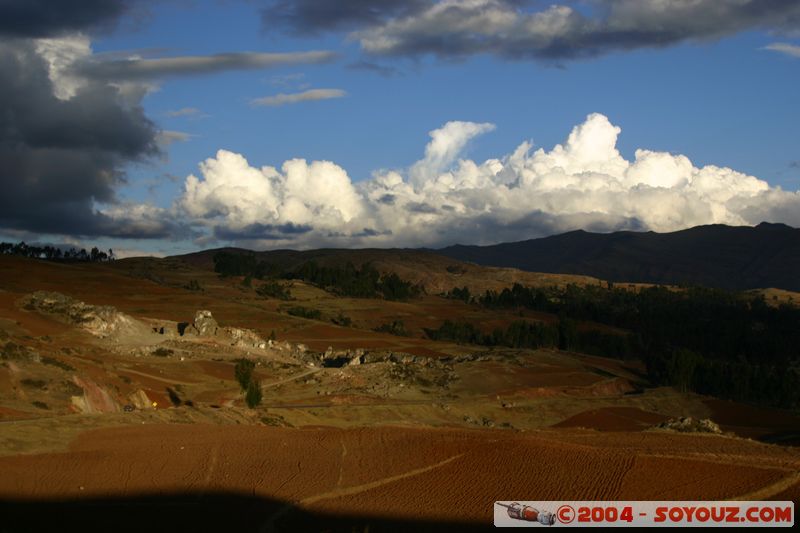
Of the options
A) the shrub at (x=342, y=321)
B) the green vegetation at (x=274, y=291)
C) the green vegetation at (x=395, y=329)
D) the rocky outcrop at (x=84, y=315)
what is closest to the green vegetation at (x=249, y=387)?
the rocky outcrop at (x=84, y=315)

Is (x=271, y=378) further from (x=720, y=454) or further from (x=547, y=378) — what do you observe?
(x=720, y=454)

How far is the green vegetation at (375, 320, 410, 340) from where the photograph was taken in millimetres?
151500

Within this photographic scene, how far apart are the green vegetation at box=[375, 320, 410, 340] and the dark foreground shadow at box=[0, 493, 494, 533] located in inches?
4712

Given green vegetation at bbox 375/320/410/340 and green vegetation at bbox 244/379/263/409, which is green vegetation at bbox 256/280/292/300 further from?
green vegetation at bbox 244/379/263/409

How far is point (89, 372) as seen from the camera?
65.0 meters

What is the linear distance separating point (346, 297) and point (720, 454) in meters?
158

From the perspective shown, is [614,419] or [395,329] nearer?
[614,419]

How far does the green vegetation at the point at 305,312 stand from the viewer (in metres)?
152

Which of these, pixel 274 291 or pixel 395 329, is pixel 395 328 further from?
pixel 274 291

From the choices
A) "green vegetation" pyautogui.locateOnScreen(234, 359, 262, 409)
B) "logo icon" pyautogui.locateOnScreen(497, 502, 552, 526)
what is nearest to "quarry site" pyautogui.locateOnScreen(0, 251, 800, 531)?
"green vegetation" pyautogui.locateOnScreen(234, 359, 262, 409)

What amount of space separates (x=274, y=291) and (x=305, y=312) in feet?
97.5

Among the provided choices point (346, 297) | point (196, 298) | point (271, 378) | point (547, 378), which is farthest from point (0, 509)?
point (346, 297)

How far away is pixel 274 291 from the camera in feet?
593

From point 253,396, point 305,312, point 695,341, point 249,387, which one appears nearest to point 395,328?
point 305,312
